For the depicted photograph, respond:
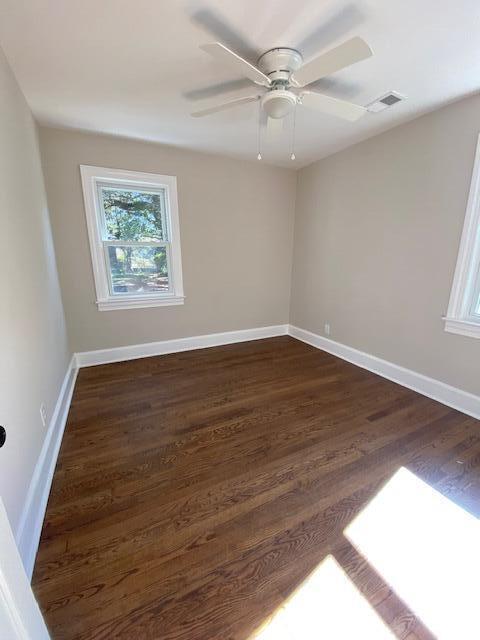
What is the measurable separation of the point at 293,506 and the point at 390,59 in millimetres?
2721

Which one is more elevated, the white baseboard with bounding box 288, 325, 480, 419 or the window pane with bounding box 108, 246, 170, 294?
the window pane with bounding box 108, 246, 170, 294

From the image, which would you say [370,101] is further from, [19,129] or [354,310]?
[19,129]

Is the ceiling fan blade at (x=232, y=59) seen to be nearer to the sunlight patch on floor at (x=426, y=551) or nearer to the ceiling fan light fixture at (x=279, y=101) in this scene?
the ceiling fan light fixture at (x=279, y=101)

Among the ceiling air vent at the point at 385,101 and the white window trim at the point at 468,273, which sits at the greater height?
the ceiling air vent at the point at 385,101

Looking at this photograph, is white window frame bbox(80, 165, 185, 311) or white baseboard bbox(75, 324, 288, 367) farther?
white baseboard bbox(75, 324, 288, 367)

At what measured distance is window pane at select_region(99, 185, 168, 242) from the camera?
316 centimetres

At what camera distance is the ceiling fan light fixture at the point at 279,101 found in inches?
66.4

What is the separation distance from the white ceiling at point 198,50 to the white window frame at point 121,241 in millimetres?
561

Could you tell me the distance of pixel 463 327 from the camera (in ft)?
7.77

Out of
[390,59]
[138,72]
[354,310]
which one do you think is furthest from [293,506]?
[138,72]

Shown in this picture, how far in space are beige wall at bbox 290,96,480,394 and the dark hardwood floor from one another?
1.70 ft

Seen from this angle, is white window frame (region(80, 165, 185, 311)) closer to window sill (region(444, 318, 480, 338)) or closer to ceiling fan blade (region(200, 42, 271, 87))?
ceiling fan blade (region(200, 42, 271, 87))

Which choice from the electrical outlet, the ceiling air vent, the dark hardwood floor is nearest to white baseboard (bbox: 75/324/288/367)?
the dark hardwood floor

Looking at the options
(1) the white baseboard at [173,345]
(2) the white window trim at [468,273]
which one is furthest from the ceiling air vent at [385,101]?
(1) the white baseboard at [173,345]
